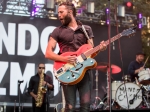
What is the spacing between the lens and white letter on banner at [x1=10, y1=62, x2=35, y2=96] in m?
11.3

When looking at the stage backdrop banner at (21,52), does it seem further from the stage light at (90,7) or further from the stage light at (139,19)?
the stage light at (139,19)

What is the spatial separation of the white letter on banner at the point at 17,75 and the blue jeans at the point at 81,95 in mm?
6393

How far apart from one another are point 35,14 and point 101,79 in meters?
3.17

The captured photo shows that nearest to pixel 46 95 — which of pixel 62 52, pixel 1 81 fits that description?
pixel 1 81

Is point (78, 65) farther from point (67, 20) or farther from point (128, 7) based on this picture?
point (128, 7)

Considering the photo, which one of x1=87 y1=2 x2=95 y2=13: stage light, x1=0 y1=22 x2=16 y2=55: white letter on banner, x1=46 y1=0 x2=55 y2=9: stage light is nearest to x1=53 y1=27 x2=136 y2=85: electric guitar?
x1=0 y1=22 x2=16 y2=55: white letter on banner

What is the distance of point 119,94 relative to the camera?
1130 centimetres

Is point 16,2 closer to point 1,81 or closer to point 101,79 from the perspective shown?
point 1,81

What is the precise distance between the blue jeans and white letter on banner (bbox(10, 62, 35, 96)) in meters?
6.39

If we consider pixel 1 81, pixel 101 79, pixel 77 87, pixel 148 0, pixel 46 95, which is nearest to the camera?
pixel 77 87

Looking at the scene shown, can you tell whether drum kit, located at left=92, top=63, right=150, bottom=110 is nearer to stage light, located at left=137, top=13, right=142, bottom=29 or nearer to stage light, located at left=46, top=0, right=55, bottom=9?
stage light, located at left=46, top=0, right=55, bottom=9

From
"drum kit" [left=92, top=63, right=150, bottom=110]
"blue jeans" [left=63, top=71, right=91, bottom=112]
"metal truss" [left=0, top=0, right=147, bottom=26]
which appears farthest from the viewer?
"metal truss" [left=0, top=0, right=147, bottom=26]

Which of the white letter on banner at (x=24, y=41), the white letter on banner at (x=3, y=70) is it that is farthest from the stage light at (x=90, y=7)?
the white letter on banner at (x=3, y=70)

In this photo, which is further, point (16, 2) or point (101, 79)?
point (101, 79)
